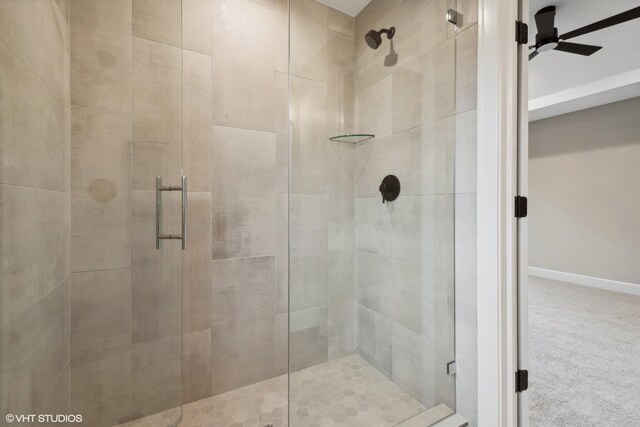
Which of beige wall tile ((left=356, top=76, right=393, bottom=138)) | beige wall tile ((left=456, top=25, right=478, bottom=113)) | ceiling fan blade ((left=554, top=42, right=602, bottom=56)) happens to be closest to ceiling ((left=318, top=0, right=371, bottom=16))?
beige wall tile ((left=356, top=76, right=393, bottom=138))

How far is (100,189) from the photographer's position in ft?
4.15

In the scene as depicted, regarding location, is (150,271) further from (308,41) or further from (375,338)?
(308,41)

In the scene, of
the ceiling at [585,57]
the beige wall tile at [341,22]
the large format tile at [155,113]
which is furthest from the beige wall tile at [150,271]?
the ceiling at [585,57]

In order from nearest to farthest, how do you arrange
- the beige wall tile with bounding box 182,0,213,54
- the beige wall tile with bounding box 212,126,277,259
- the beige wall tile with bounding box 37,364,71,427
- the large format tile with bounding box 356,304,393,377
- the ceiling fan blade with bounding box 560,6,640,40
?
1. the beige wall tile with bounding box 37,364,71,427
2. the large format tile with bounding box 356,304,393,377
3. the beige wall tile with bounding box 182,0,213,54
4. the beige wall tile with bounding box 212,126,277,259
5. the ceiling fan blade with bounding box 560,6,640,40

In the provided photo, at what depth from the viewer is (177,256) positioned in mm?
1457

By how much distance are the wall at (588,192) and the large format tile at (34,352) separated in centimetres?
607

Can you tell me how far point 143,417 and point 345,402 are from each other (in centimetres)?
94

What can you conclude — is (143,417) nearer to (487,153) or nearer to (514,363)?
(514,363)

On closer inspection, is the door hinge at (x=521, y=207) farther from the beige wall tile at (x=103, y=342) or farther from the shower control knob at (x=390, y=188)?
the beige wall tile at (x=103, y=342)

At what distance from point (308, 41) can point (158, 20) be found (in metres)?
0.78

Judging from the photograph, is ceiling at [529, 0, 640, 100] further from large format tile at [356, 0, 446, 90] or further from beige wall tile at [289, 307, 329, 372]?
beige wall tile at [289, 307, 329, 372]

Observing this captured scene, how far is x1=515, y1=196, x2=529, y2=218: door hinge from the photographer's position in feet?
4.16

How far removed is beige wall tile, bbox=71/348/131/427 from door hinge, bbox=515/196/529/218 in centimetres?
184

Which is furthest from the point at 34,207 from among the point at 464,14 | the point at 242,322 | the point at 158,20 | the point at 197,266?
the point at 464,14
